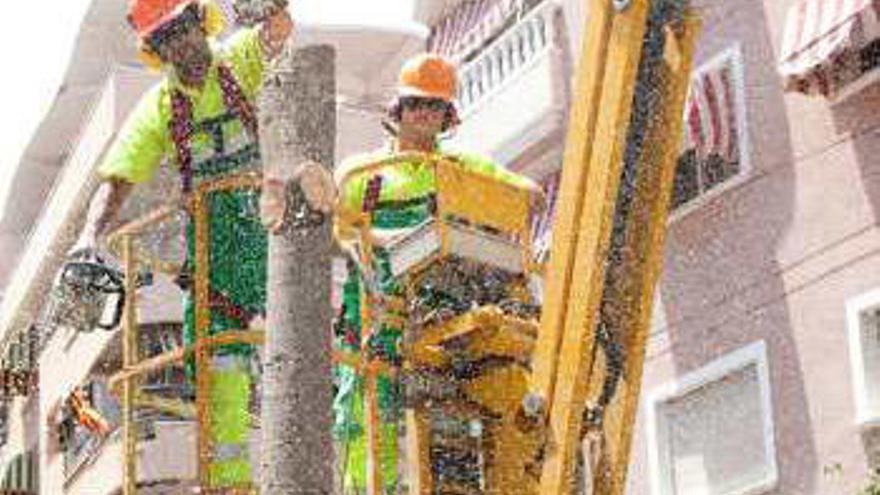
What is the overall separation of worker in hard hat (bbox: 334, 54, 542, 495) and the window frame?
7110 millimetres

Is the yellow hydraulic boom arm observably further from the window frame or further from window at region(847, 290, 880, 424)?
the window frame

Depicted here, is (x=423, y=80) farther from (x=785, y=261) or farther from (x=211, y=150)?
(x=785, y=261)

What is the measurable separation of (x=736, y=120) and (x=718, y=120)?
17 cm

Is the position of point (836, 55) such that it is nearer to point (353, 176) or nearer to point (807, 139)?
point (807, 139)

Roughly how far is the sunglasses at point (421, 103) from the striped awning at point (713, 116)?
7.28 metres

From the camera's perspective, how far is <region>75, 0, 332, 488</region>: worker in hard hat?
8.10m

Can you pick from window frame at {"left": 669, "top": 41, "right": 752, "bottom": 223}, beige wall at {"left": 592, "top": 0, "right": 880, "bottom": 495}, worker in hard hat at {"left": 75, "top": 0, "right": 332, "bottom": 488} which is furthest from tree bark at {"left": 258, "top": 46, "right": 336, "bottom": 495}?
window frame at {"left": 669, "top": 41, "right": 752, "bottom": 223}

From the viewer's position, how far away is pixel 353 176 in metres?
8.43

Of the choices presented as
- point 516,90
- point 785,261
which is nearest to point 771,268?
point 785,261

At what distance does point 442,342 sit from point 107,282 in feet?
4.08

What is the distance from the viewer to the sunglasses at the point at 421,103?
8.77m

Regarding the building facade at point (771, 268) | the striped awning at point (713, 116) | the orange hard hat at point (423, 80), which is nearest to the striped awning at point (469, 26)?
the building facade at point (771, 268)

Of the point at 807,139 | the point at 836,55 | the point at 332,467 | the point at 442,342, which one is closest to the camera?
the point at 332,467

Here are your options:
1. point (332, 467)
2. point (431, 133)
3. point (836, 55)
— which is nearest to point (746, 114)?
point (836, 55)
